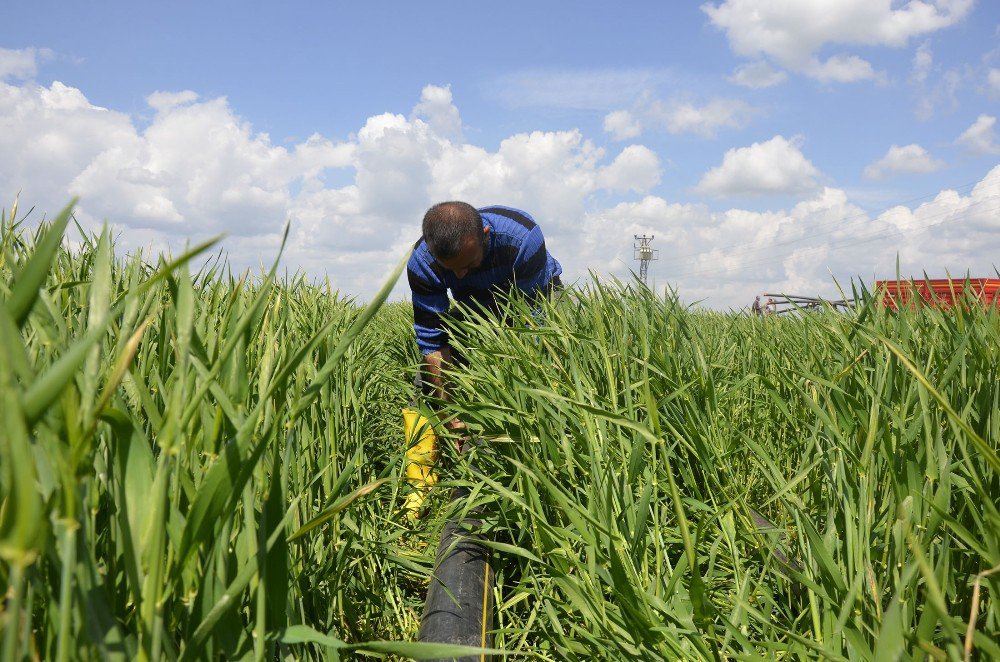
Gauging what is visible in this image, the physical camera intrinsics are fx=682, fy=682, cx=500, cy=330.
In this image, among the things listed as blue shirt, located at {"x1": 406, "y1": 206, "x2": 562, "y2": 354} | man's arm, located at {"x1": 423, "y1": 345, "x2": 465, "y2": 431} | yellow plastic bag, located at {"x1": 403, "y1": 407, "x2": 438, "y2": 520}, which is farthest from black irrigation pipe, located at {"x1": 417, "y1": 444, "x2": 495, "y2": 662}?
blue shirt, located at {"x1": 406, "y1": 206, "x2": 562, "y2": 354}

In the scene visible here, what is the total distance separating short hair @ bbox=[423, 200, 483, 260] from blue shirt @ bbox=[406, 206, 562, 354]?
30 cm

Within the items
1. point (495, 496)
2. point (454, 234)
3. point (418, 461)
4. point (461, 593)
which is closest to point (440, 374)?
point (454, 234)

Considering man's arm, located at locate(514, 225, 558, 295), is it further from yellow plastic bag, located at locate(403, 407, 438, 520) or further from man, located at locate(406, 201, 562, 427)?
yellow plastic bag, located at locate(403, 407, 438, 520)

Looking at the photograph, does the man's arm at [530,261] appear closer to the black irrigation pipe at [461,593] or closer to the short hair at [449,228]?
the short hair at [449,228]

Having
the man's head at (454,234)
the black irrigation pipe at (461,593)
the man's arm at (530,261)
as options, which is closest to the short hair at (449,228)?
the man's head at (454,234)

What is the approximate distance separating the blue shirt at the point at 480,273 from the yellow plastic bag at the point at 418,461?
96 cm

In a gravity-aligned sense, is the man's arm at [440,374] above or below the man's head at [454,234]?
below

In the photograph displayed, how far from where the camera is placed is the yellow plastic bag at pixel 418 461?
82.0 inches

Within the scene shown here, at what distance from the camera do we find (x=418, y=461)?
6.70ft

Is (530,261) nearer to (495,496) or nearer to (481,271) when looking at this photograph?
(481,271)

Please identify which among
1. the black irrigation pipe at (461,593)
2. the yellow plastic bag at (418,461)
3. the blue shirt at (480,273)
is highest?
the blue shirt at (480,273)

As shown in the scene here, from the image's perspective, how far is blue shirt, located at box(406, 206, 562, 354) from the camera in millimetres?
3596

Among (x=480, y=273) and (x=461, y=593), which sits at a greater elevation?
(x=480, y=273)

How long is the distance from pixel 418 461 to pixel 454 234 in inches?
54.2
